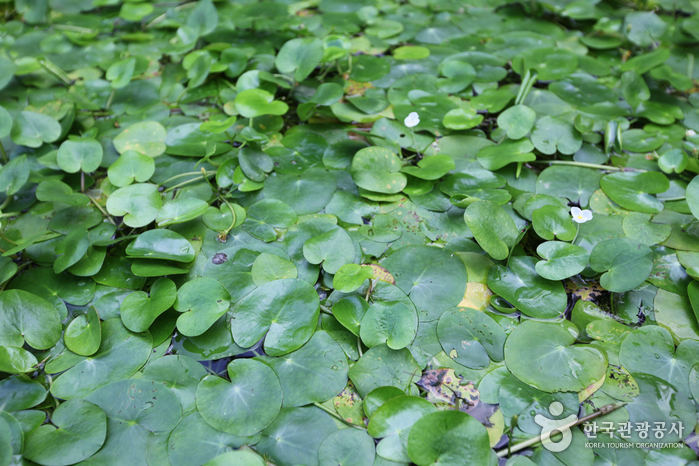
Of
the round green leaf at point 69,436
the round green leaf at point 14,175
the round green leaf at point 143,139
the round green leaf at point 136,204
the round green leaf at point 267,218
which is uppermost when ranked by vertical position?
the round green leaf at point 14,175

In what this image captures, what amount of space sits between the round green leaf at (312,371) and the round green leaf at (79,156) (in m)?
1.37

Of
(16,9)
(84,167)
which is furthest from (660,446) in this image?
(16,9)

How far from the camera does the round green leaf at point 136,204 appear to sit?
1.79 m

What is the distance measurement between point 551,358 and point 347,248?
0.84m

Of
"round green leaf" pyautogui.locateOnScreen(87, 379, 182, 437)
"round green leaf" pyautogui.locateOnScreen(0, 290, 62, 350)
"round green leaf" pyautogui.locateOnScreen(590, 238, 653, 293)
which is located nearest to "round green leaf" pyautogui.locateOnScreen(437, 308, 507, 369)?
"round green leaf" pyautogui.locateOnScreen(590, 238, 653, 293)

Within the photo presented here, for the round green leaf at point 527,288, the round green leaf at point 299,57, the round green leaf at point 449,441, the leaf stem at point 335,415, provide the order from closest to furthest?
the round green leaf at point 449,441 → the leaf stem at point 335,415 → the round green leaf at point 527,288 → the round green leaf at point 299,57

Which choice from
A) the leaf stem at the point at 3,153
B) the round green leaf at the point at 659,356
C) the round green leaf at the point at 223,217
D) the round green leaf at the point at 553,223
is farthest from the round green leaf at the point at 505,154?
the leaf stem at the point at 3,153

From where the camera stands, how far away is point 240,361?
142cm

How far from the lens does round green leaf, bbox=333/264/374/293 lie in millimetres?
1524

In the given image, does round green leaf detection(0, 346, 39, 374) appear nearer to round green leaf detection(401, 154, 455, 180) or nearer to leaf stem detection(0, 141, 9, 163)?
leaf stem detection(0, 141, 9, 163)

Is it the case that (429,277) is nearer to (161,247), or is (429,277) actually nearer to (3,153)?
(161,247)

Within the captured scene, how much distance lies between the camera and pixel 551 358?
144 centimetres

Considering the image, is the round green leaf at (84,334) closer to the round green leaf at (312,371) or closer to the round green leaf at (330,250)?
the round green leaf at (312,371)

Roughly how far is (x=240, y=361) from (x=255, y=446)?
0.27 metres
